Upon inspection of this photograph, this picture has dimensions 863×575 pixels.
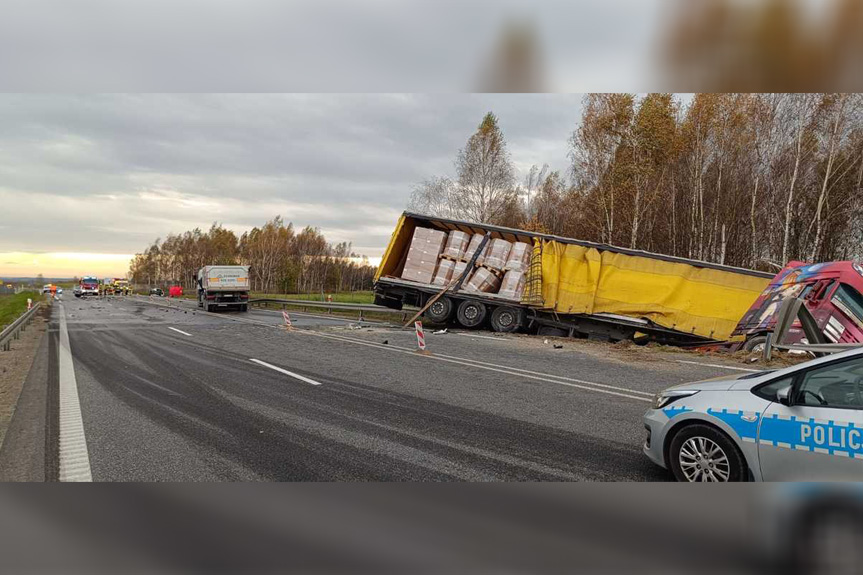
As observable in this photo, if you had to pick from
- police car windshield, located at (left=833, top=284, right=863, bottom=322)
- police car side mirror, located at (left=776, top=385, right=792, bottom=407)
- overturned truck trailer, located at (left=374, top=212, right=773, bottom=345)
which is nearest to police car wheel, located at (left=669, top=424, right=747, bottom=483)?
police car side mirror, located at (left=776, top=385, right=792, bottom=407)

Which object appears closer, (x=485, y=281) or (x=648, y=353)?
(x=648, y=353)

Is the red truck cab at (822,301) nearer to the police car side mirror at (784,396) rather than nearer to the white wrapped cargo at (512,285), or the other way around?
the police car side mirror at (784,396)

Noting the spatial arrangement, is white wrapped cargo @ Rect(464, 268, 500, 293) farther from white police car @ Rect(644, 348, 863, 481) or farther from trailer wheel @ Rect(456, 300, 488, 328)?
white police car @ Rect(644, 348, 863, 481)

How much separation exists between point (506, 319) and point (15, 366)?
11.7 metres

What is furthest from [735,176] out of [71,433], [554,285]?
[71,433]

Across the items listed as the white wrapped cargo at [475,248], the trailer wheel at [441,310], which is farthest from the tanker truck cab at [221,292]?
the white wrapped cargo at [475,248]

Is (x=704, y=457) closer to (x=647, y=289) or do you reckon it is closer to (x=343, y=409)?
(x=343, y=409)

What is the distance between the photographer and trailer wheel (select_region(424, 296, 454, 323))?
15.6 m

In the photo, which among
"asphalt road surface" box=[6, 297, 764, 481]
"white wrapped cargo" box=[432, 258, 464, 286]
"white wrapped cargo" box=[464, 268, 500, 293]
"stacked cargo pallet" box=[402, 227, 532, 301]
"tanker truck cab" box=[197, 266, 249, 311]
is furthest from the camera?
"tanker truck cab" box=[197, 266, 249, 311]

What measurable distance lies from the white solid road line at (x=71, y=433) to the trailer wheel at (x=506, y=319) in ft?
35.7

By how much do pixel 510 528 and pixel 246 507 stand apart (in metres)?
2.09

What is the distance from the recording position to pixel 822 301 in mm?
5777
